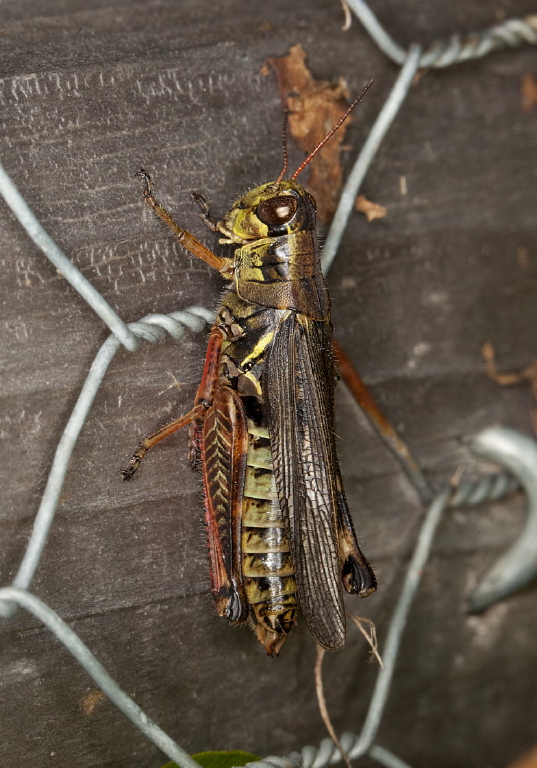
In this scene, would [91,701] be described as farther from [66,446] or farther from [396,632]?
[396,632]

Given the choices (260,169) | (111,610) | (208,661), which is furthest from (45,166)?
(208,661)

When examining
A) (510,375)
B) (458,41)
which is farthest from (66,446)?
(458,41)

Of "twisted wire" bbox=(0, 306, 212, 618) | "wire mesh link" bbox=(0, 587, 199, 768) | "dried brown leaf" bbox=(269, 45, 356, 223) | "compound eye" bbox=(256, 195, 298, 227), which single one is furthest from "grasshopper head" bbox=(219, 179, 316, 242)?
"wire mesh link" bbox=(0, 587, 199, 768)

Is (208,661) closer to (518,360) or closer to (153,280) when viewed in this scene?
(153,280)

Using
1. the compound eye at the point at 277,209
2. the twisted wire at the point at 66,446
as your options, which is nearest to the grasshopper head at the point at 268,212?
the compound eye at the point at 277,209

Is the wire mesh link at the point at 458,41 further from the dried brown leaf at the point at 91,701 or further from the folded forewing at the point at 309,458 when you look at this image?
the dried brown leaf at the point at 91,701

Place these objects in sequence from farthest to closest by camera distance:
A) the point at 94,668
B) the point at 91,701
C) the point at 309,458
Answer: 1. the point at 309,458
2. the point at 91,701
3. the point at 94,668
